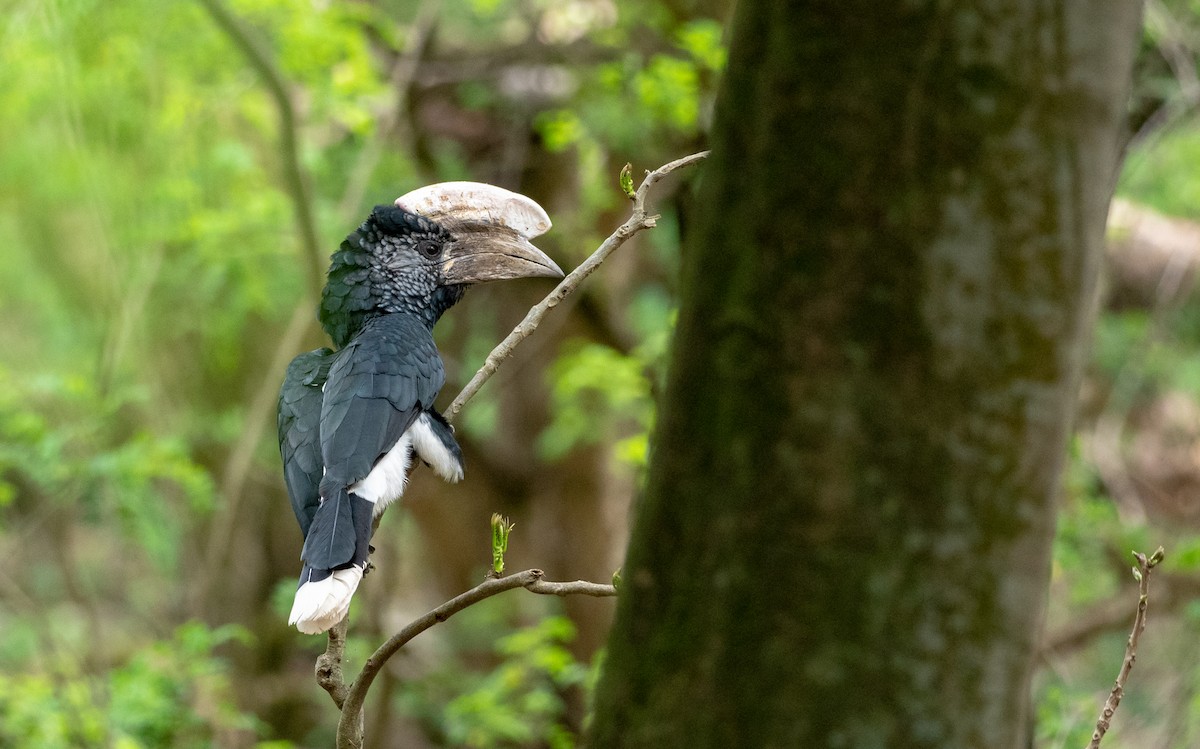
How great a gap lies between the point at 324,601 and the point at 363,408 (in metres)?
0.71

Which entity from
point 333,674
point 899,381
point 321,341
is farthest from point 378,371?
point 321,341

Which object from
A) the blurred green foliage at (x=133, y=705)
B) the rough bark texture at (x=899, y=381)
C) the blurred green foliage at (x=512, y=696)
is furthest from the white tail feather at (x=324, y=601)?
the blurred green foliage at (x=512, y=696)

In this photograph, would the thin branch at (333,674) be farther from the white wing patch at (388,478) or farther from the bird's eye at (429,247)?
the bird's eye at (429,247)

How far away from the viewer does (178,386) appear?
692cm

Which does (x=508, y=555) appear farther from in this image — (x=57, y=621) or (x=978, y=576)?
(x=978, y=576)

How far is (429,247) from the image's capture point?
10.5ft

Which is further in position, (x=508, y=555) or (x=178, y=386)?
(x=508, y=555)

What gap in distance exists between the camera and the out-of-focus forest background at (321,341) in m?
5.00

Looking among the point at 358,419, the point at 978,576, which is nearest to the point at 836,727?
the point at 978,576

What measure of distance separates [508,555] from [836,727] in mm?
6370

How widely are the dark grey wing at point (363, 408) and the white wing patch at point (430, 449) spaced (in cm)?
4

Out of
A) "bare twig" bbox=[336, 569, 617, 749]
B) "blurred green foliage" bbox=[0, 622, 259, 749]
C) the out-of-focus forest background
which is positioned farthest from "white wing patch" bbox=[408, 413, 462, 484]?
"blurred green foliage" bbox=[0, 622, 259, 749]

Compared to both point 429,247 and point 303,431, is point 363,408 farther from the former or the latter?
point 429,247

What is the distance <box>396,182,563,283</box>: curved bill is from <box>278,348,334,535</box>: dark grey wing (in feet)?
1.49
